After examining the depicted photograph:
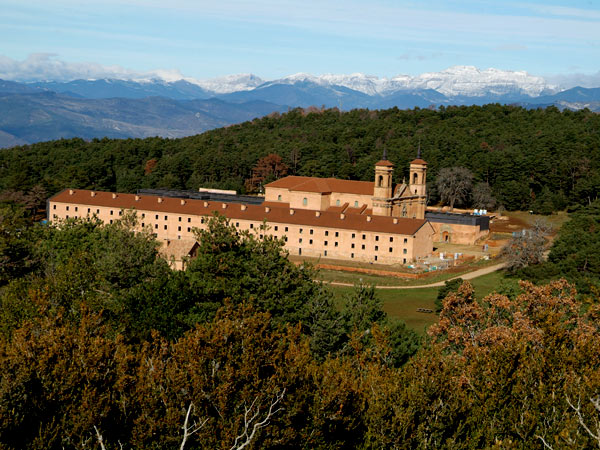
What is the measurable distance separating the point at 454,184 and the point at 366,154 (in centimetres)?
2447

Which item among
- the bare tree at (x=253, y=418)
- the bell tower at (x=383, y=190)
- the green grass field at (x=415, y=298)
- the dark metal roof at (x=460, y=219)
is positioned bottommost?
the green grass field at (x=415, y=298)

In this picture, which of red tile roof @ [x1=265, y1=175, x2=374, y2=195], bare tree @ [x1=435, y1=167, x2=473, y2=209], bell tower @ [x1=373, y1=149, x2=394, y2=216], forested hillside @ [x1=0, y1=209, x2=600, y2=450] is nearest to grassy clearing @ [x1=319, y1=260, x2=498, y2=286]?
bell tower @ [x1=373, y1=149, x2=394, y2=216]

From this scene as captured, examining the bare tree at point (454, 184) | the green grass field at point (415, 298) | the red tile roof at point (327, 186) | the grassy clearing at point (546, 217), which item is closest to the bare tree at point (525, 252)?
the green grass field at point (415, 298)

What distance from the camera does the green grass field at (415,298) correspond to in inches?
1950

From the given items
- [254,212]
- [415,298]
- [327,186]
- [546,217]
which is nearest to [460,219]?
[327,186]

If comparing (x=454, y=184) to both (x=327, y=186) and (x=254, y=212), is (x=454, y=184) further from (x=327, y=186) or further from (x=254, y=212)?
(x=254, y=212)

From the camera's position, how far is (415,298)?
5684 cm

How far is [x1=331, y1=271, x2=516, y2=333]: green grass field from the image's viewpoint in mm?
49525

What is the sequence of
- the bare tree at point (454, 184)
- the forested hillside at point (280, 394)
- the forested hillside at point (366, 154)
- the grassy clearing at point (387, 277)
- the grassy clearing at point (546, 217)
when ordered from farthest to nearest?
the forested hillside at point (366, 154), the bare tree at point (454, 184), the grassy clearing at point (546, 217), the grassy clearing at point (387, 277), the forested hillside at point (280, 394)

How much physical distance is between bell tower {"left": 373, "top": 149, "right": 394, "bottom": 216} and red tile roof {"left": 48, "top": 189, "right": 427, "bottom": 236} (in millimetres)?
5425

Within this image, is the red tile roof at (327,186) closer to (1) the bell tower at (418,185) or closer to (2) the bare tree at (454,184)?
(1) the bell tower at (418,185)

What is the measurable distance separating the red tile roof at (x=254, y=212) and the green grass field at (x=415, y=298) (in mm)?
11345

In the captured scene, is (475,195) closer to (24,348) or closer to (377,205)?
A: (377,205)

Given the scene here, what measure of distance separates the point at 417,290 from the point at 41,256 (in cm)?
3008
